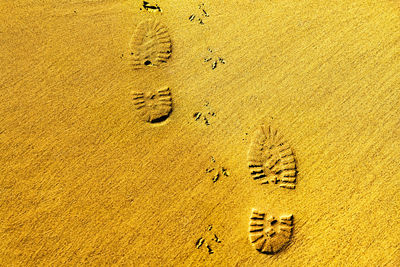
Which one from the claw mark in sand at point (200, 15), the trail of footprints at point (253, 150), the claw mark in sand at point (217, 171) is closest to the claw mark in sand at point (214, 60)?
the trail of footprints at point (253, 150)

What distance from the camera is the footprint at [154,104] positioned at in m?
2.10

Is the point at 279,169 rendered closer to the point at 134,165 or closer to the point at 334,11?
the point at 134,165

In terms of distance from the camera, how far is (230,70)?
2.17 m

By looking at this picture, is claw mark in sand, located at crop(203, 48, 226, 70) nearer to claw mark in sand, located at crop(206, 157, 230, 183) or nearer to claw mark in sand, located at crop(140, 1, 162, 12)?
claw mark in sand, located at crop(140, 1, 162, 12)

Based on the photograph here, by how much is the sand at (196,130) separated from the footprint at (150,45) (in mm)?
17

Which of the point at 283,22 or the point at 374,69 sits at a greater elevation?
the point at 283,22

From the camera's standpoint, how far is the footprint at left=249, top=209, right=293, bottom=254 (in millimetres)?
1986

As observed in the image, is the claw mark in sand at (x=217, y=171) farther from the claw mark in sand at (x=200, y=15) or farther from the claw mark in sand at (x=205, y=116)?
the claw mark in sand at (x=200, y=15)

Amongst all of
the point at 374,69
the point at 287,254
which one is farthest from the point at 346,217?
the point at 374,69

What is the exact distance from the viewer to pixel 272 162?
204 centimetres

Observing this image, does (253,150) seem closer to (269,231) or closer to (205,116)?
(205,116)

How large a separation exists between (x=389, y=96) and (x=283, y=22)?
96cm

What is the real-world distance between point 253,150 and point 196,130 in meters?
0.43

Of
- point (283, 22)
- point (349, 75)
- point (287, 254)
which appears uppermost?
point (283, 22)
